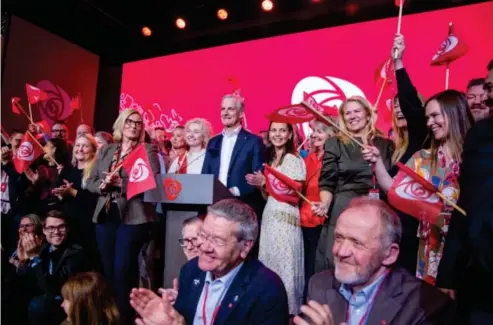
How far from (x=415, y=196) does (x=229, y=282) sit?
0.89 metres

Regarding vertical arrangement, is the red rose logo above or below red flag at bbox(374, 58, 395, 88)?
below

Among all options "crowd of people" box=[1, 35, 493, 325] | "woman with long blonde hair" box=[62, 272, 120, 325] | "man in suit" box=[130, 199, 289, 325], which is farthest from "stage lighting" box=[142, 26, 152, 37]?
"man in suit" box=[130, 199, 289, 325]

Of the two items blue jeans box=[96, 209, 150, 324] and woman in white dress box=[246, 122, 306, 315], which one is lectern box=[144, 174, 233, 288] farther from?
woman in white dress box=[246, 122, 306, 315]

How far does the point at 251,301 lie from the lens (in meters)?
2.00

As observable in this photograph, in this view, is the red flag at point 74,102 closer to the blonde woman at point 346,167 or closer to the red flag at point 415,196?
the blonde woman at point 346,167

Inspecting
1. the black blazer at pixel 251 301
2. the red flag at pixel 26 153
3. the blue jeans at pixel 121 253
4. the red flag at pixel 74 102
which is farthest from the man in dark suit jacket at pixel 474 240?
the red flag at pixel 74 102

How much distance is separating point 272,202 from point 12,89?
566 cm

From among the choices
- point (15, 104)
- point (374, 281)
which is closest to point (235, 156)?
point (374, 281)

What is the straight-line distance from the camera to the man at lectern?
3.70 meters

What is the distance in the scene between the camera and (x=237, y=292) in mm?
2047

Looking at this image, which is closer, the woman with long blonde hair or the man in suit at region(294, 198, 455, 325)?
the man in suit at region(294, 198, 455, 325)

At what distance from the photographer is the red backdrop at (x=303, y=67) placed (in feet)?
17.6

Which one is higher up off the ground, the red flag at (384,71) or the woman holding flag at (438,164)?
the red flag at (384,71)

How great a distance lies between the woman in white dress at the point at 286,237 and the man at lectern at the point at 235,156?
119 millimetres
